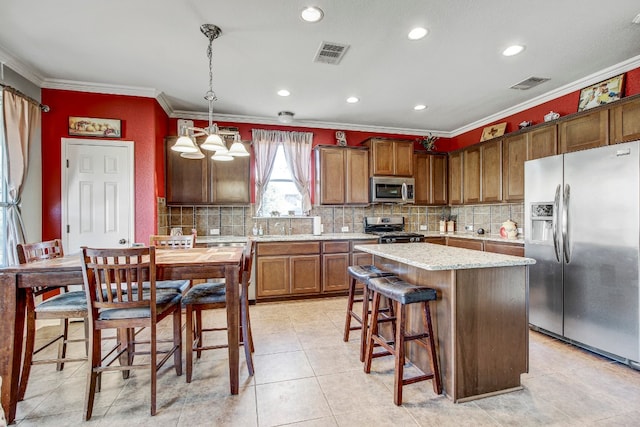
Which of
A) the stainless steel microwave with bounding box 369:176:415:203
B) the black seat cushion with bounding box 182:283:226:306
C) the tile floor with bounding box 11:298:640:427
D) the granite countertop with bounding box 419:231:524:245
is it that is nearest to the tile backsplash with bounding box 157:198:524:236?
the granite countertop with bounding box 419:231:524:245

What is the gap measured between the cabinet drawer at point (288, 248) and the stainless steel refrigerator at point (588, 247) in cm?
256

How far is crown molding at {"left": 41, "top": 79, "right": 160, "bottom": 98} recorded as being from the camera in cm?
338

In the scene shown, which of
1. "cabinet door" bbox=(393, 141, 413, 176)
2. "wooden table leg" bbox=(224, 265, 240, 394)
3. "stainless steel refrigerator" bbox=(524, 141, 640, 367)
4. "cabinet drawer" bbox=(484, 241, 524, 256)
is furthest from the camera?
"cabinet door" bbox=(393, 141, 413, 176)

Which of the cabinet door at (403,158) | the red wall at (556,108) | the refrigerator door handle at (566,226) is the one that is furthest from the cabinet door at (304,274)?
the red wall at (556,108)

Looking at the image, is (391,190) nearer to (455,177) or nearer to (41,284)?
(455,177)

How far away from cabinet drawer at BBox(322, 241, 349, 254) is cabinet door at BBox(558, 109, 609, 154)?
282 centimetres

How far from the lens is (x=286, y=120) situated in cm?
457

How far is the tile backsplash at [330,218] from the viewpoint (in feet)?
14.4

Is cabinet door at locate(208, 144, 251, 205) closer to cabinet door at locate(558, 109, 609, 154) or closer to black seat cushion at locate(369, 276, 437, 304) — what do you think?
black seat cushion at locate(369, 276, 437, 304)

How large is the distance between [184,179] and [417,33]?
3.36 metres

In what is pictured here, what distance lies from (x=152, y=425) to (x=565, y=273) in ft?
11.3

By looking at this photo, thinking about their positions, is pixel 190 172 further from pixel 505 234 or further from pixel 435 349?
pixel 505 234

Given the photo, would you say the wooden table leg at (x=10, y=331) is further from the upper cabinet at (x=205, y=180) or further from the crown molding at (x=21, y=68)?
the upper cabinet at (x=205, y=180)

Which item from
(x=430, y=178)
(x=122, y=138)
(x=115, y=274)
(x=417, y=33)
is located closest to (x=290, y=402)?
(x=115, y=274)
